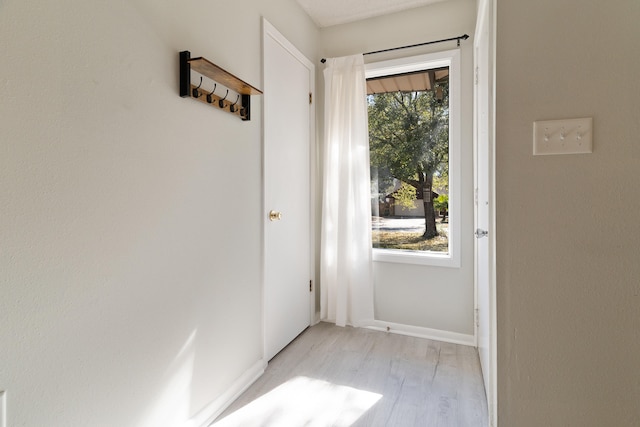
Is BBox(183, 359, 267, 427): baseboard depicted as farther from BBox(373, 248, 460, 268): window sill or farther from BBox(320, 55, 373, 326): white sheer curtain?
BBox(373, 248, 460, 268): window sill

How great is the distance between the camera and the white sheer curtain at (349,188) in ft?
8.56

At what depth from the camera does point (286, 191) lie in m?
2.33

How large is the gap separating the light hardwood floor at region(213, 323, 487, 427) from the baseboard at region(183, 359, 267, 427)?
3 cm

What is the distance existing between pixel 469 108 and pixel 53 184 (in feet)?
8.08

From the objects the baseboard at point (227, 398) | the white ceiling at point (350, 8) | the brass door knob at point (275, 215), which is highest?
the white ceiling at point (350, 8)

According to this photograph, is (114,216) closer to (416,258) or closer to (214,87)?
(214,87)

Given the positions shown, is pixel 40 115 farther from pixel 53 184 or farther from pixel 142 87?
pixel 142 87

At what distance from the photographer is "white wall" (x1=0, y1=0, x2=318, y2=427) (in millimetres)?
894

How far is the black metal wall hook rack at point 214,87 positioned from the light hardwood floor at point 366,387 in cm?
157

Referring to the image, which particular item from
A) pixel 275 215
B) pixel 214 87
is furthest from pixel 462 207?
pixel 214 87

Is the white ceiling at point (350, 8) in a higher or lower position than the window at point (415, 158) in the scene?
higher

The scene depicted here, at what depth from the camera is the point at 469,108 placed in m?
2.37
